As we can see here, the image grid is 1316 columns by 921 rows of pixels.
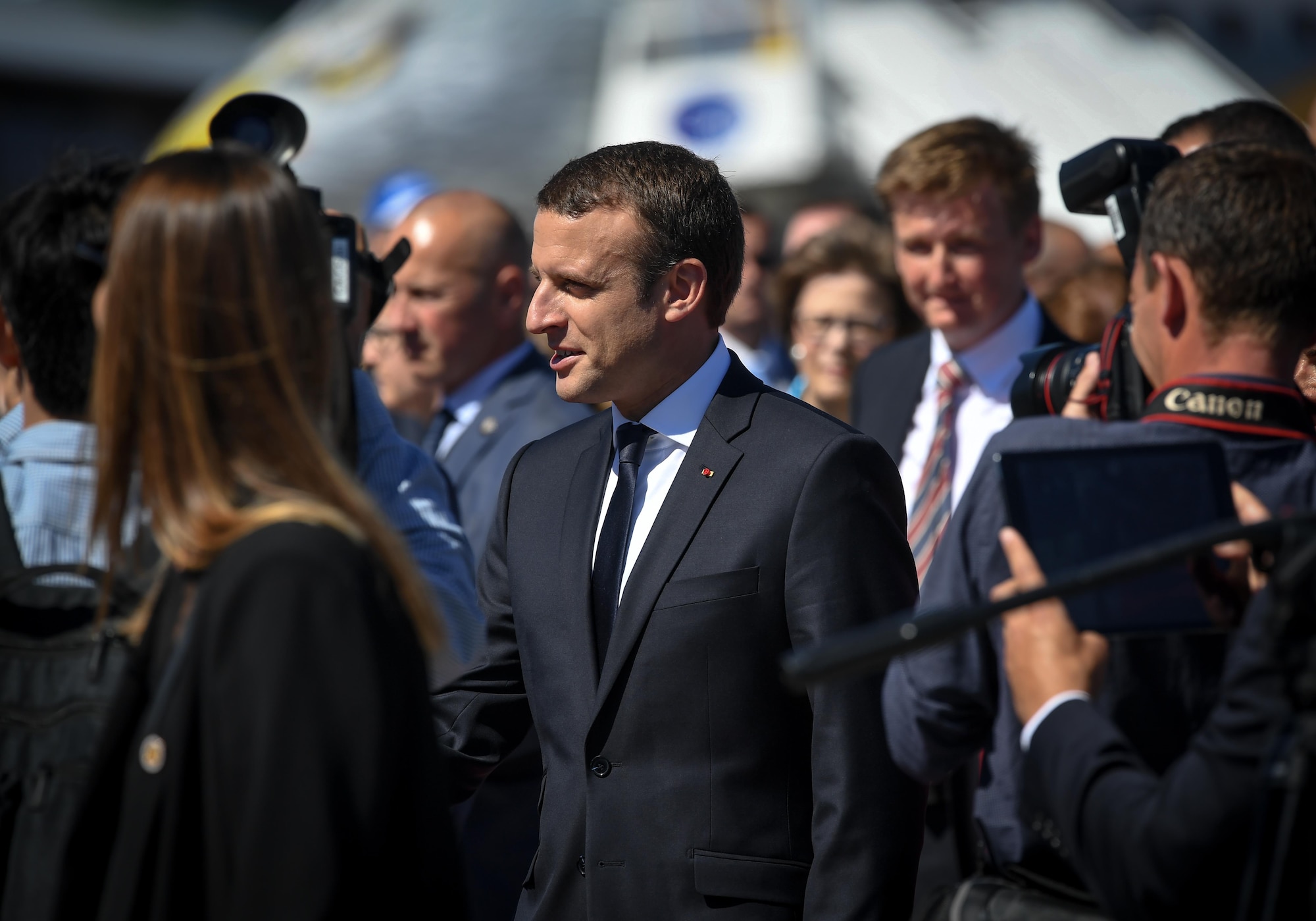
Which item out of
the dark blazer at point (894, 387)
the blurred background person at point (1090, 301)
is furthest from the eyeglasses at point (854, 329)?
the dark blazer at point (894, 387)

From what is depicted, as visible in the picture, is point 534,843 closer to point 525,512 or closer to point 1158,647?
point 525,512

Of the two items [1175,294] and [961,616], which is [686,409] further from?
[961,616]

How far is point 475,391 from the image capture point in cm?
468

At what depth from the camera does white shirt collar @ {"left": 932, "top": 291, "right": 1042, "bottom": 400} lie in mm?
3963

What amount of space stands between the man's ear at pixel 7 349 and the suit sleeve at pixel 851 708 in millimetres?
1551

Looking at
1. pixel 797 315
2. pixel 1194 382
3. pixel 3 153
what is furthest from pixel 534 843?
pixel 3 153

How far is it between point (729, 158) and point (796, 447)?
1164cm

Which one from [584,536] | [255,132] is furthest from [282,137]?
[584,536]

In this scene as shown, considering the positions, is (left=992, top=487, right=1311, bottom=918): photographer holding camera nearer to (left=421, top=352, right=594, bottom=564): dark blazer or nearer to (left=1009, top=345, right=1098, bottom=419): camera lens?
(left=1009, top=345, right=1098, bottom=419): camera lens

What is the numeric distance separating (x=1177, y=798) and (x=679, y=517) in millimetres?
1061

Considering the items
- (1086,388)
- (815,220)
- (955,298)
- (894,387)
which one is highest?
(815,220)

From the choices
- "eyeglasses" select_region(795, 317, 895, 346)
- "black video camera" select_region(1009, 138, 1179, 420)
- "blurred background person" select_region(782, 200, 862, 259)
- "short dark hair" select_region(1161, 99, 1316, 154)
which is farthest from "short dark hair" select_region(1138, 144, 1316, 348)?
"blurred background person" select_region(782, 200, 862, 259)

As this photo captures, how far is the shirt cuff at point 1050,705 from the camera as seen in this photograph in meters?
1.71

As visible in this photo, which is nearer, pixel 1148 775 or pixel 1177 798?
pixel 1177 798
